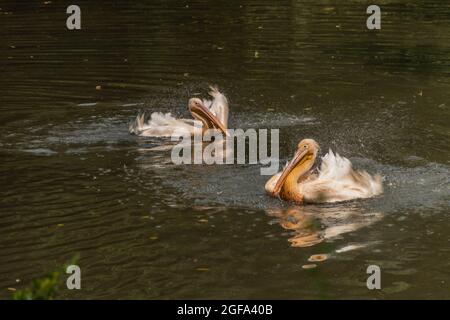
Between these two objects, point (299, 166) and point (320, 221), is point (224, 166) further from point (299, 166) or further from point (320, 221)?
point (320, 221)

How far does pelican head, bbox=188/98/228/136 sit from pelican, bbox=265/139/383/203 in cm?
293

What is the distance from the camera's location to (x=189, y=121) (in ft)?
49.2

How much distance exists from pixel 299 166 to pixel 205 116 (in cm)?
333

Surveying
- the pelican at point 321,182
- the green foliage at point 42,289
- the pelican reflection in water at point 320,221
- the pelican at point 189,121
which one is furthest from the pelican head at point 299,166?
the green foliage at point 42,289

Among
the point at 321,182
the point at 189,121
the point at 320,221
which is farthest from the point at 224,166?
the point at 320,221

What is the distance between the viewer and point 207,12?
26.1 meters

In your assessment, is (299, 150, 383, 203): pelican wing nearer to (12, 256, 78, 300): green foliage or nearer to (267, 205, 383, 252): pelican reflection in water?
(267, 205, 383, 252): pelican reflection in water

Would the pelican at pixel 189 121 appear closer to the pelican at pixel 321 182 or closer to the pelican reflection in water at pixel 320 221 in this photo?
the pelican at pixel 321 182

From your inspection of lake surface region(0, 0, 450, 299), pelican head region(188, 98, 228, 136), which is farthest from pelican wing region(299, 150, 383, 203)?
pelican head region(188, 98, 228, 136)

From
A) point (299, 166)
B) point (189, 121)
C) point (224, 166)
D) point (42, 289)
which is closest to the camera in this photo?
point (42, 289)

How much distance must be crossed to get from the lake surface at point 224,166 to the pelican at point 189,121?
0.26 meters

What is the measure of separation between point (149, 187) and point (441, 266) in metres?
3.78
